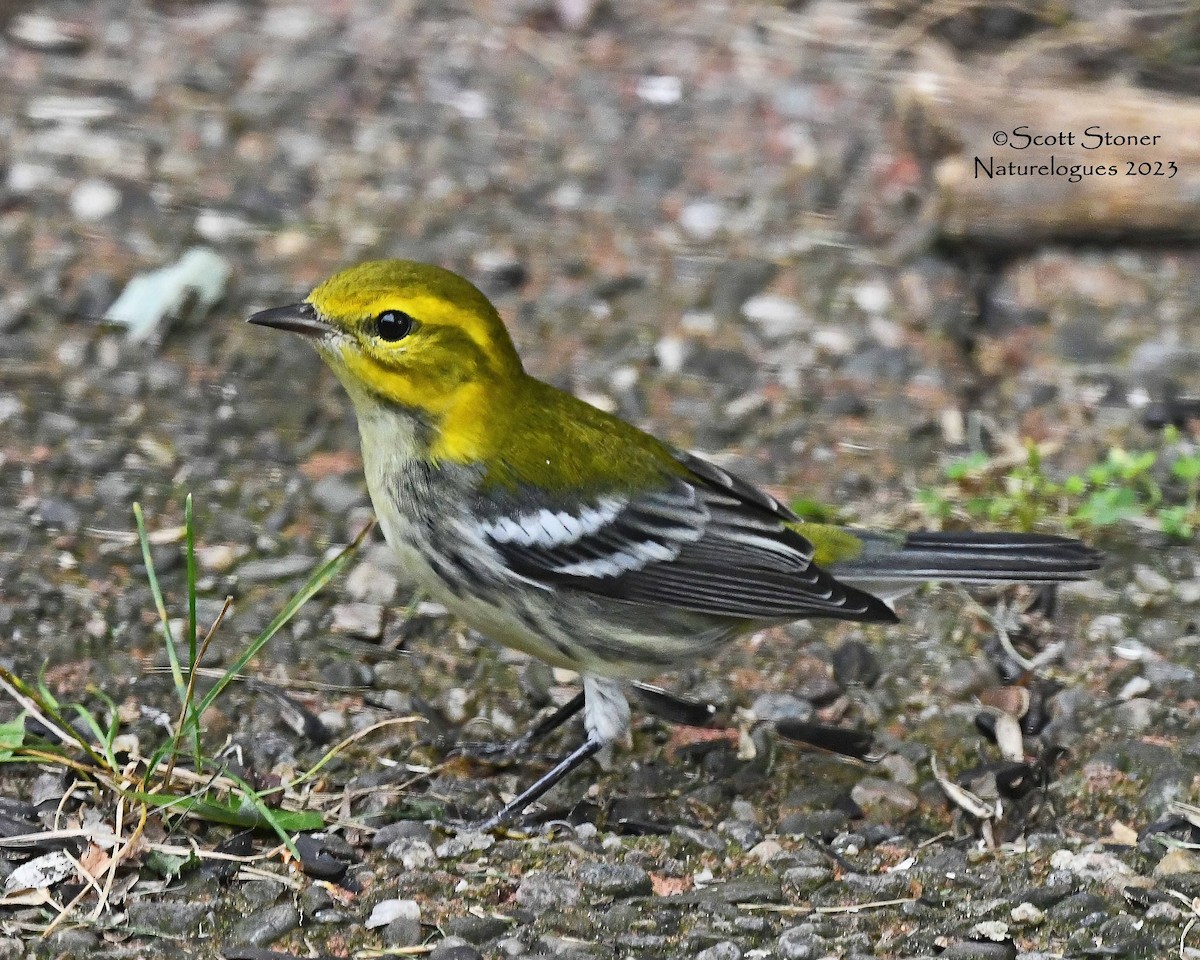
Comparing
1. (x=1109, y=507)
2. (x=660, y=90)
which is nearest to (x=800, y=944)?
(x=1109, y=507)

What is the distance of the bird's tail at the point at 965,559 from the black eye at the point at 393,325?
1.29m

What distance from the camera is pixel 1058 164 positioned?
20.0 feet

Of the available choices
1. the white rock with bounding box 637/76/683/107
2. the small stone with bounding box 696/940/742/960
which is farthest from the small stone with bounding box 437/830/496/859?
the white rock with bounding box 637/76/683/107

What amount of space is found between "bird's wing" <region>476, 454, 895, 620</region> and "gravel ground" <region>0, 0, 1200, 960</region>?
0.48 m

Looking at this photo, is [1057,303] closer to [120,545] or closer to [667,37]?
[667,37]

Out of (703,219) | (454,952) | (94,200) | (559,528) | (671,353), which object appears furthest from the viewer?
(703,219)

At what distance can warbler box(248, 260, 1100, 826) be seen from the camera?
12.7ft

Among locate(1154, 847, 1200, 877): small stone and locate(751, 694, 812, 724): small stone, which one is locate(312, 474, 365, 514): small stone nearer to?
locate(751, 694, 812, 724): small stone

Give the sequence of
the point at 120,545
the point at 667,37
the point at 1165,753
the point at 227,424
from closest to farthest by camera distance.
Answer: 1. the point at 1165,753
2. the point at 120,545
3. the point at 227,424
4. the point at 667,37

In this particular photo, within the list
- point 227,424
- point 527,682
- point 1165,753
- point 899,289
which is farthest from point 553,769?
point 899,289

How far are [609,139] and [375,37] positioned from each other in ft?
4.25

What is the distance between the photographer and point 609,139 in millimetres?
6961

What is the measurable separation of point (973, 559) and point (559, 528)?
1069 millimetres

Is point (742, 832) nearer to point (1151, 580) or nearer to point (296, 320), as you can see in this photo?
point (296, 320)
